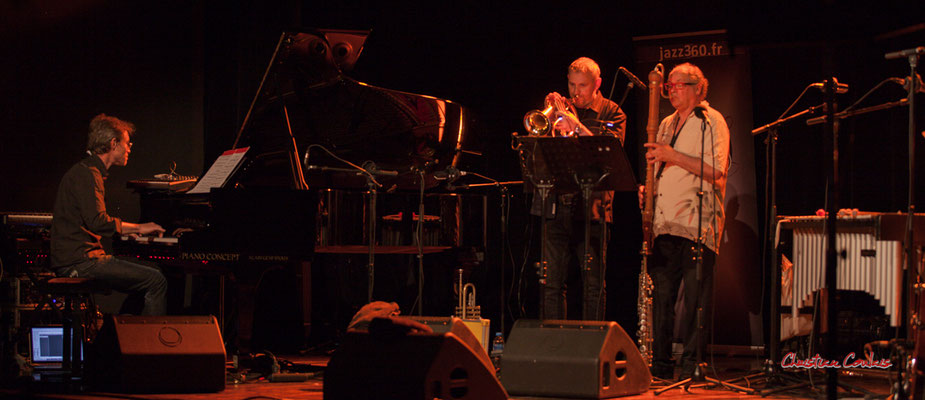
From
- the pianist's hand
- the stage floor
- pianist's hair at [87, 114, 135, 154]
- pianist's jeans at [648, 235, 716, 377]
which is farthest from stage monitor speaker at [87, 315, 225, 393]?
pianist's jeans at [648, 235, 716, 377]

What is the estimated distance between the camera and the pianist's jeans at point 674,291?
16.3ft

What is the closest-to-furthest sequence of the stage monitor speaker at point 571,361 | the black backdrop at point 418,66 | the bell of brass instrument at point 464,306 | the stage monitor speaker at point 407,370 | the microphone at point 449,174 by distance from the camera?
the stage monitor speaker at point 407,370
the stage monitor speaker at point 571,361
the microphone at point 449,174
the bell of brass instrument at point 464,306
the black backdrop at point 418,66

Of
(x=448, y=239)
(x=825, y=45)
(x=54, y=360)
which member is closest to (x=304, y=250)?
(x=448, y=239)

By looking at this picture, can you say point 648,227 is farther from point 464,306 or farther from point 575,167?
point 464,306

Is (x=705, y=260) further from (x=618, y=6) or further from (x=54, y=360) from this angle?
(x=54, y=360)

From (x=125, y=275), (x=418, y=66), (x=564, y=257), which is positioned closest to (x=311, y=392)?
(x=125, y=275)

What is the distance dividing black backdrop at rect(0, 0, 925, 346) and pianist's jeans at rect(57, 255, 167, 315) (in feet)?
6.30

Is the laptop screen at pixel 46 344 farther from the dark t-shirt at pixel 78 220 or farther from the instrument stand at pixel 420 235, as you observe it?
the instrument stand at pixel 420 235

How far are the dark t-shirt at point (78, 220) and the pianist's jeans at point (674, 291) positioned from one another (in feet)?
10.8

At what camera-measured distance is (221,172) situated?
526 centimetres

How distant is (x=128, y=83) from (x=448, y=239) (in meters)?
3.52

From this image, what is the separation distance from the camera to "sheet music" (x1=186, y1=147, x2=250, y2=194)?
5.18 metres

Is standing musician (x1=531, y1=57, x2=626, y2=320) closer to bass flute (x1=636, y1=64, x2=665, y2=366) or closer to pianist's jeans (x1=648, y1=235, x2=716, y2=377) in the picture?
bass flute (x1=636, y1=64, x2=665, y2=366)

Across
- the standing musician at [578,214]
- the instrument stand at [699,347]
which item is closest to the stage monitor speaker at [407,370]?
the instrument stand at [699,347]
